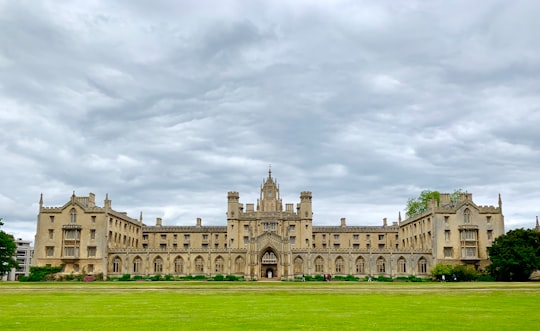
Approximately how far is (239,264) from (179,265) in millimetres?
10891

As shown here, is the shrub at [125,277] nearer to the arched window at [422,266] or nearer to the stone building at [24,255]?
the arched window at [422,266]

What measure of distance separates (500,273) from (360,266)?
86.5 ft

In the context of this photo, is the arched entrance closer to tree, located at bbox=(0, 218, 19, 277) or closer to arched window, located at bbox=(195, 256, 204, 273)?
arched window, located at bbox=(195, 256, 204, 273)

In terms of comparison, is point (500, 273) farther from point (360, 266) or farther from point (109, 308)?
point (109, 308)

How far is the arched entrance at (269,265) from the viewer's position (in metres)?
100

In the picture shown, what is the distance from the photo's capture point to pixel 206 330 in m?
20.0

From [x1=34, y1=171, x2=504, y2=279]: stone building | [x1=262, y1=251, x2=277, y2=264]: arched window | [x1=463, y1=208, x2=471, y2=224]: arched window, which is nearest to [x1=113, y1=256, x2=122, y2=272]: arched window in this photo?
[x1=34, y1=171, x2=504, y2=279]: stone building

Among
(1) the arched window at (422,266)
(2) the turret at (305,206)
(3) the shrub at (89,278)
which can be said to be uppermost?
(2) the turret at (305,206)

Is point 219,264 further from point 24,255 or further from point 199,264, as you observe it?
point 24,255

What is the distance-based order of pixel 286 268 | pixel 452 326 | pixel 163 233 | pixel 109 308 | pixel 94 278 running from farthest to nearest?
pixel 163 233, pixel 286 268, pixel 94 278, pixel 109 308, pixel 452 326

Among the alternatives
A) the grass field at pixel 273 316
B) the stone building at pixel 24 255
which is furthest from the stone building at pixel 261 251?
the stone building at pixel 24 255

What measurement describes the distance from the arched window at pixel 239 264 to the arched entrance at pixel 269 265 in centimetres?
374

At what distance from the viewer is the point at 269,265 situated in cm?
10088

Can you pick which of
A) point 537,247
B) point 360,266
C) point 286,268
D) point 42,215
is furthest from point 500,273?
point 42,215
